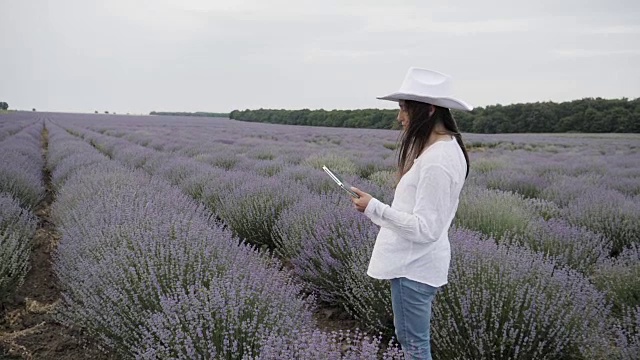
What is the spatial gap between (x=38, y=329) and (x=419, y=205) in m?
2.77

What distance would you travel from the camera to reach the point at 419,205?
1.68 meters

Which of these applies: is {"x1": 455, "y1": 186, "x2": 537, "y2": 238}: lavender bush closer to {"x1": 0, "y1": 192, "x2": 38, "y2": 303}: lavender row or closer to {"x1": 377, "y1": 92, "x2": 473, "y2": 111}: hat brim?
{"x1": 377, "y1": 92, "x2": 473, "y2": 111}: hat brim

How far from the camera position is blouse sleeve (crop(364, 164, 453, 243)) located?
167 cm

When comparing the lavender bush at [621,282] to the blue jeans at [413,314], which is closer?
the blue jeans at [413,314]

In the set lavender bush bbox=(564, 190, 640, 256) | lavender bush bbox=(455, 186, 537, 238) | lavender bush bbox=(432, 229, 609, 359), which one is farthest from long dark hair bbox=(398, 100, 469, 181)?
lavender bush bbox=(564, 190, 640, 256)

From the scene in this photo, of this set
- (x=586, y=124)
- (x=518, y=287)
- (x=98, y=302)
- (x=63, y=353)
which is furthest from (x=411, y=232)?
(x=586, y=124)

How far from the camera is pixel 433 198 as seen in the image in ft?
5.49

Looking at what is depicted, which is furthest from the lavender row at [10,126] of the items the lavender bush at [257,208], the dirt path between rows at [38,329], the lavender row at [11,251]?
the dirt path between rows at [38,329]

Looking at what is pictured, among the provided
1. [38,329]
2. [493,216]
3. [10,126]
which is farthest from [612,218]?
[10,126]

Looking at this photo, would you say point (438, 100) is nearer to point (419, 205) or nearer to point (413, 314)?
point (419, 205)

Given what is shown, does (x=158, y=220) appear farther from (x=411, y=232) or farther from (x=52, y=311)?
(x=411, y=232)

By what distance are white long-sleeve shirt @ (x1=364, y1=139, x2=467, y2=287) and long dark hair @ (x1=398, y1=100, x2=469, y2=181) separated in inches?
2.7

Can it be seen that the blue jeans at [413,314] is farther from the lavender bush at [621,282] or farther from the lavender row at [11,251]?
the lavender row at [11,251]

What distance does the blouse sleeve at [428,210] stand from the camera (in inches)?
65.7
